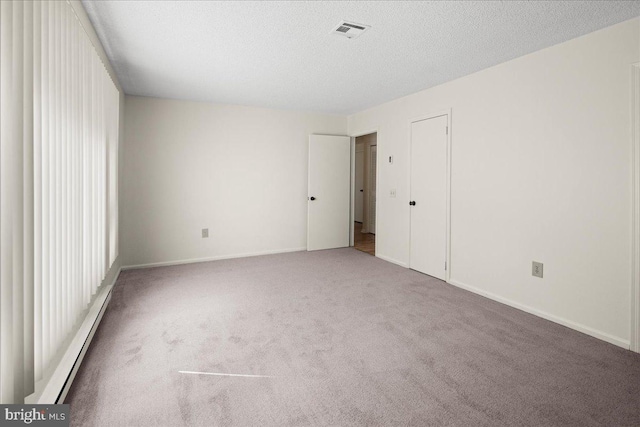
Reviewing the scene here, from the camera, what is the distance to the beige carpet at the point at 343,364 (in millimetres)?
1745

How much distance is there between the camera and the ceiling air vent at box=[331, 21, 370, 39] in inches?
101

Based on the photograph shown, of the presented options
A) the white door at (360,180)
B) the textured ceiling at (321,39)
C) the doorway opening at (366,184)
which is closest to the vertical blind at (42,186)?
the textured ceiling at (321,39)

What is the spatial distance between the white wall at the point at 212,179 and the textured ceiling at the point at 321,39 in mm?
778

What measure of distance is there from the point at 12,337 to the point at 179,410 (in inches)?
33.6

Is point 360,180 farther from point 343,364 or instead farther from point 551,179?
point 343,364

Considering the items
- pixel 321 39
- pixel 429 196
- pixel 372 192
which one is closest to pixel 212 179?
pixel 321 39

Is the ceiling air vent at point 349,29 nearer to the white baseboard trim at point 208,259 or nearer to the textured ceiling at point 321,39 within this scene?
the textured ceiling at point 321,39

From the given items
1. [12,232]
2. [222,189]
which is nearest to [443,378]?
[12,232]

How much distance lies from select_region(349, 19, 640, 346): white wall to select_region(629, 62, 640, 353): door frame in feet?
0.12

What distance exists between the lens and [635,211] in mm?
2422

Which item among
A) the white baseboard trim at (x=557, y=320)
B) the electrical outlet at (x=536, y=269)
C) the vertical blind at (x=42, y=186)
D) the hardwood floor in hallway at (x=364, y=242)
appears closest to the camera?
the vertical blind at (x=42, y=186)

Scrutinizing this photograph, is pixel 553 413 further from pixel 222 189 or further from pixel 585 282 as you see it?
pixel 222 189

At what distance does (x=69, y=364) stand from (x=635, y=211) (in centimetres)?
385

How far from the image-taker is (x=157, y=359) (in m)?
2.28
